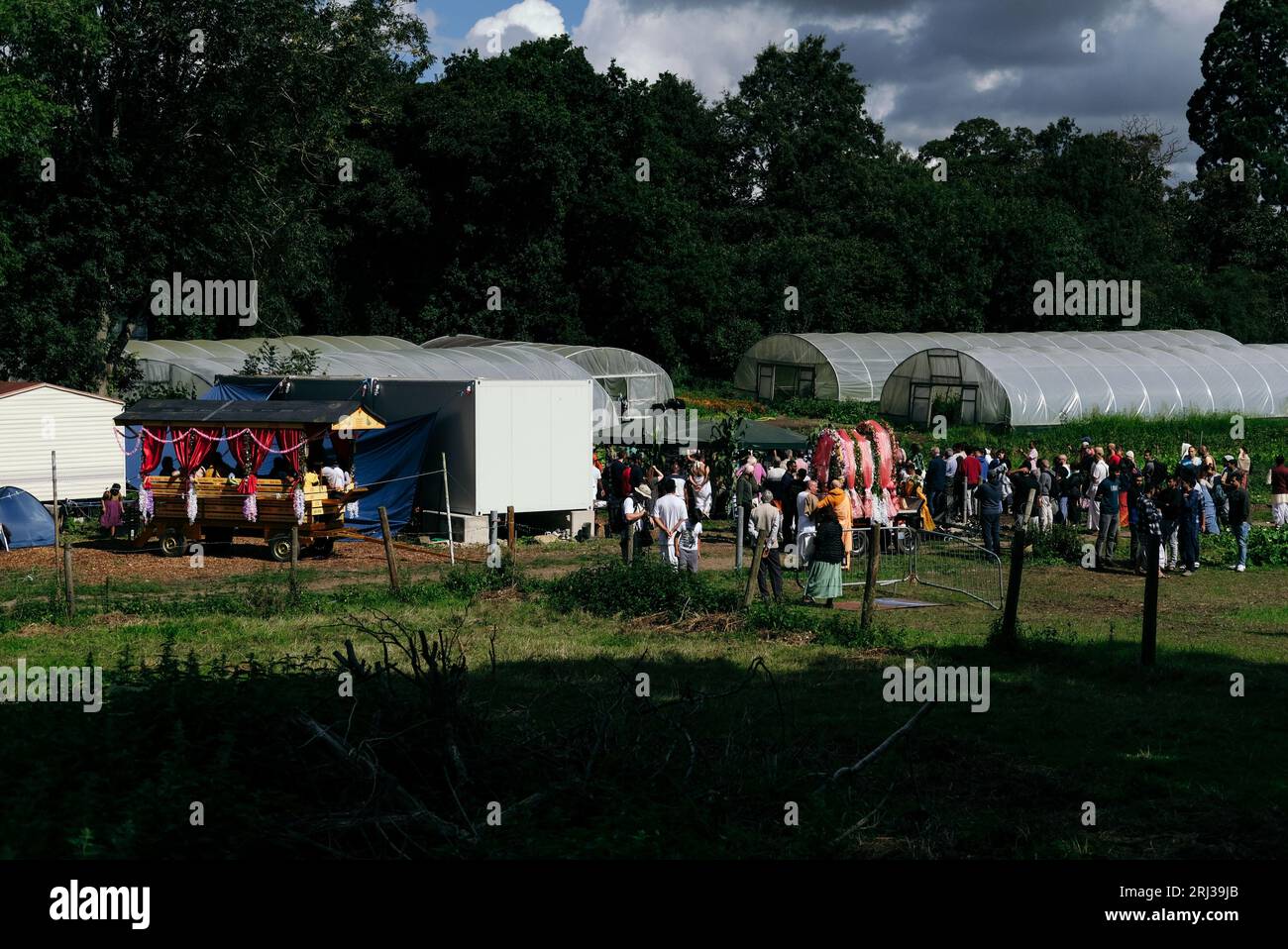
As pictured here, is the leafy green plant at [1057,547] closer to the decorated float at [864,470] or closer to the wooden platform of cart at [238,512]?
the decorated float at [864,470]

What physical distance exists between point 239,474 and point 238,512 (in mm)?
844

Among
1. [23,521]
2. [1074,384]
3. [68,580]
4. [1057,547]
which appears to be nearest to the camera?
[68,580]

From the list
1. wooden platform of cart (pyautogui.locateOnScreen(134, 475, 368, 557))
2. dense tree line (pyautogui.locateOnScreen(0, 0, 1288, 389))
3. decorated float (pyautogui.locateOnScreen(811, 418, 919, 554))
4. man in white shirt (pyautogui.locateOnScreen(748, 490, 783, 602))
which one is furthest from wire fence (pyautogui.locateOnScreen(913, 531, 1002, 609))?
dense tree line (pyautogui.locateOnScreen(0, 0, 1288, 389))

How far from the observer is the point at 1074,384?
40.5m

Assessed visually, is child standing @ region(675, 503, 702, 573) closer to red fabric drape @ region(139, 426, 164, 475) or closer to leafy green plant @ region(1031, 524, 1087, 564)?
leafy green plant @ region(1031, 524, 1087, 564)

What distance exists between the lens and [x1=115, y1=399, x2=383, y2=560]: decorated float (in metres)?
22.7

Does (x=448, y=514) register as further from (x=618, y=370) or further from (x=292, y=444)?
(x=618, y=370)

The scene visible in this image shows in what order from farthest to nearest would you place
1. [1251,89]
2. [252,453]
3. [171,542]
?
[1251,89]
[171,542]
[252,453]

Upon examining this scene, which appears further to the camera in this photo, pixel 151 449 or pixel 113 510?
pixel 113 510

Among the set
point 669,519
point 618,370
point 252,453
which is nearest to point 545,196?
point 618,370

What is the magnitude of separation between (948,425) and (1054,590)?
2084cm

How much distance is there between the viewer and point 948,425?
40.5 m

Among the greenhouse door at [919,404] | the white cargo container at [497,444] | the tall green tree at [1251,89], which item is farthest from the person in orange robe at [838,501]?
the tall green tree at [1251,89]
